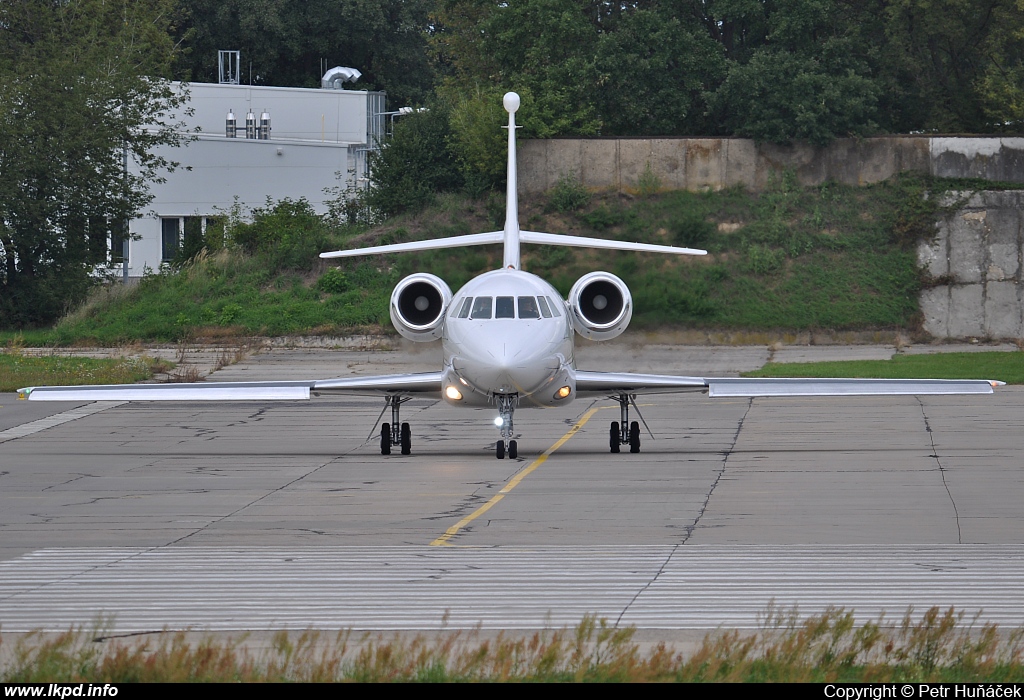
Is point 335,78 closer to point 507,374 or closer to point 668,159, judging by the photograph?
point 668,159

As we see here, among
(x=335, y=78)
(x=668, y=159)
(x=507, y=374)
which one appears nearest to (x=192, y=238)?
(x=335, y=78)

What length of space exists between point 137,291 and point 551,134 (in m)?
15.8

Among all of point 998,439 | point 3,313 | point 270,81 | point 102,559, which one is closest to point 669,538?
point 102,559

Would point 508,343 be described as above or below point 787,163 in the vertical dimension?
below

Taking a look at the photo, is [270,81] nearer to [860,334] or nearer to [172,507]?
[860,334]

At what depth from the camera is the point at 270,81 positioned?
213 feet

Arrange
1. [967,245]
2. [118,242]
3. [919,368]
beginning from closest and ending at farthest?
[919,368], [967,245], [118,242]

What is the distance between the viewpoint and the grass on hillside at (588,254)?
1722 inches

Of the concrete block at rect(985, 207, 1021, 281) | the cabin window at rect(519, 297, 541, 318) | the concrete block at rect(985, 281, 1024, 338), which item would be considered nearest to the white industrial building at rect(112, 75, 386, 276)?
the concrete block at rect(985, 207, 1021, 281)

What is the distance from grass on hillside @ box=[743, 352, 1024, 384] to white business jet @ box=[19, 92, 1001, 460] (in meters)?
12.6

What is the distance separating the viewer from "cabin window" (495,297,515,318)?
1980cm

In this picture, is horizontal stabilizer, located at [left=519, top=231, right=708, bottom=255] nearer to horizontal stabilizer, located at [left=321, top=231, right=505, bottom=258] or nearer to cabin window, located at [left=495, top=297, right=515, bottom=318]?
horizontal stabilizer, located at [left=321, top=231, right=505, bottom=258]

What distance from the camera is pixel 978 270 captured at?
1752 inches

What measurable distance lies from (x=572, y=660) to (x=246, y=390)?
13.5 meters
